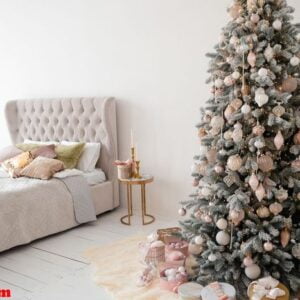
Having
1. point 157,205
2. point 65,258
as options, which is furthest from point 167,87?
point 65,258

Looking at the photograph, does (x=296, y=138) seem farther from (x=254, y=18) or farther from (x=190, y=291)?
(x=190, y=291)

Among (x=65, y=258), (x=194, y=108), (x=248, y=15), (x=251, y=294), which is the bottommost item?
(x=65, y=258)

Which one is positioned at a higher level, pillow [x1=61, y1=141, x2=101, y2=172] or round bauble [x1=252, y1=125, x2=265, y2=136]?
round bauble [x1=252, y1=125, x2=265, y2=136]

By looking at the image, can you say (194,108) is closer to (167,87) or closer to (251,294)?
(167,87)

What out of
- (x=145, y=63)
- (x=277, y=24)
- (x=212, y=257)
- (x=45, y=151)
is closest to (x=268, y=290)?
(x=212, y=257)

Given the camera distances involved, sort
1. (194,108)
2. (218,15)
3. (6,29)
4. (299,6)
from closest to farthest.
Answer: (299,6)
(218,15)
(194,108)
(6,29)

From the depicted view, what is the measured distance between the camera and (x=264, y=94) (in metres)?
2.28

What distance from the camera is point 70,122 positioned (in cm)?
458

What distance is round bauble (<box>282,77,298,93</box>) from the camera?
7.64ft

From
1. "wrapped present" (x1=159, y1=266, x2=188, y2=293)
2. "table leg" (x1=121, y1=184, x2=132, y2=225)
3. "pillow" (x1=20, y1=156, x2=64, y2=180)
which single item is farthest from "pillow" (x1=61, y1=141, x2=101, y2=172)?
"wrapped present" (x1=159, y1=266, x2=188, y2=293)

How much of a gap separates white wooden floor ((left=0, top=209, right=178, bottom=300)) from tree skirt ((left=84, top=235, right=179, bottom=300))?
0.23 ft

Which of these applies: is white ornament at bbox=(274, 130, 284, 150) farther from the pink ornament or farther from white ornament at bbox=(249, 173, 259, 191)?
the pink ornament

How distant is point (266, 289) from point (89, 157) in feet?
8.24

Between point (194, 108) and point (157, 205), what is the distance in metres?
1.13
